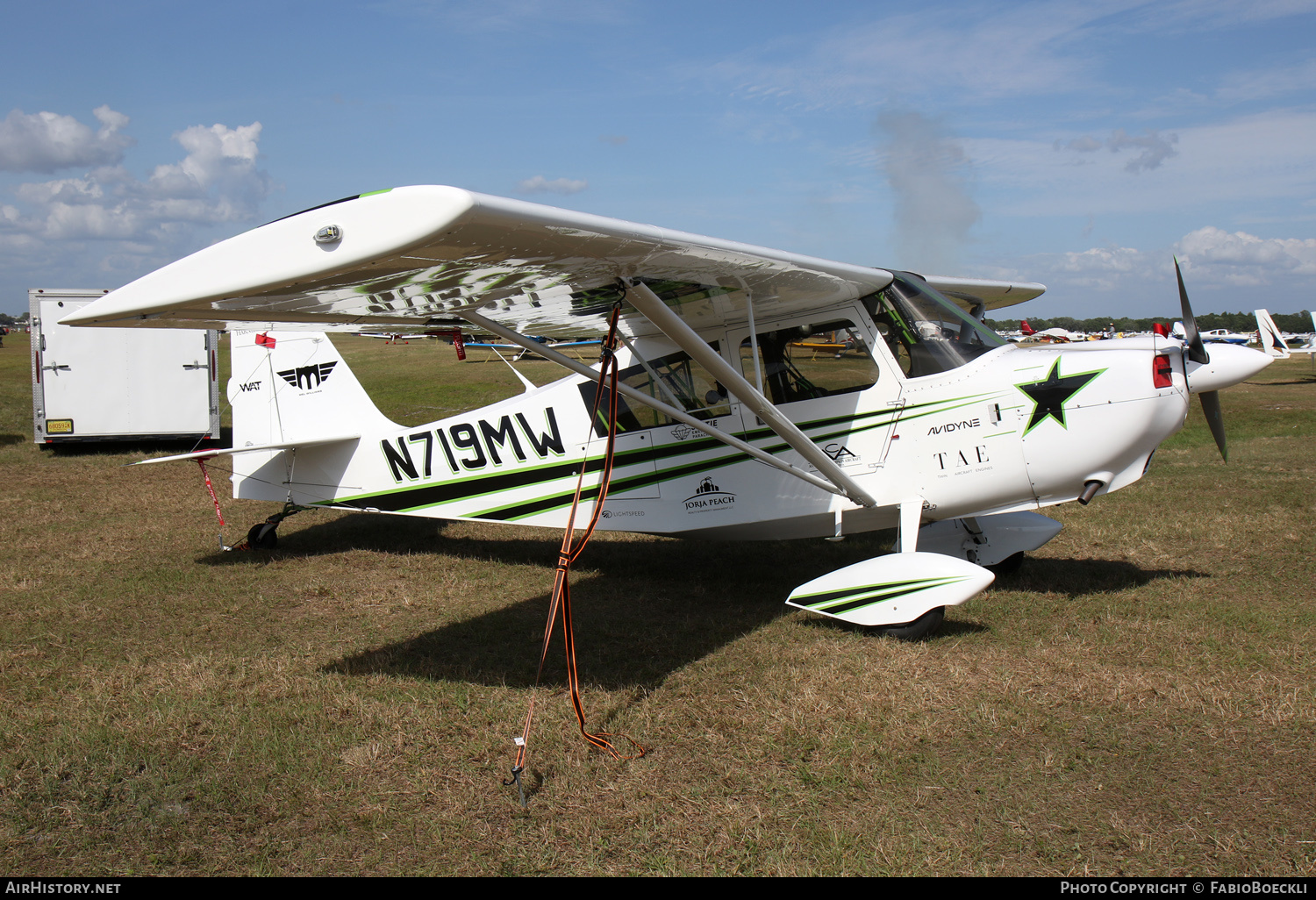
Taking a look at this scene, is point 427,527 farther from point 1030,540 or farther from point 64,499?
point 1030,540

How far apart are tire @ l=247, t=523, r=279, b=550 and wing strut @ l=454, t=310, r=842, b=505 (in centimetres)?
422

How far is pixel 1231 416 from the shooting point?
60.2 feet

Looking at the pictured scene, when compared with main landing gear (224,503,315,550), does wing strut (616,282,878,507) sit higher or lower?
higher

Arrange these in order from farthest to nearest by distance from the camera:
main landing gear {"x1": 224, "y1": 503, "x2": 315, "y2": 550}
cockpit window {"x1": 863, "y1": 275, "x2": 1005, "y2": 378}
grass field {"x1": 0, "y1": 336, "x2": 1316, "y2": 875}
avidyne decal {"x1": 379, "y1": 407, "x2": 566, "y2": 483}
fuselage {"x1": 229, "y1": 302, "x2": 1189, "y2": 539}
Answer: main landing gear {"x1": 224, "y1": 503, "x2": 315, "y2": 550} → avidyne decal {"x1": 379, "y1": 407, "x2": 566, "y2": 483} → cockpit window {"x1": 863, "y1": 275, "x2": 1005, "y2": 378} → fuselage {"x1": 229, "y1": 302, "x2": 1189, "y2": 539} → grass field {"x1": 0, "y1": 336, "x2": 1316, "y2": 875}

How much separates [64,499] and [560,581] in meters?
9.40

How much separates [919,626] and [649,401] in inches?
91.4

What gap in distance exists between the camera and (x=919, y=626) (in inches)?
218

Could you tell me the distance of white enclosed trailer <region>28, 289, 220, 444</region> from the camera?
14.6 meters

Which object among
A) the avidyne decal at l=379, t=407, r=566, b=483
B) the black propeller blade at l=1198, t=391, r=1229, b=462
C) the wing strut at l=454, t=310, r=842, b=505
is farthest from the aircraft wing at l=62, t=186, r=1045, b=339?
the black propeller blade at l=1198, t=391, r=1229, b=462

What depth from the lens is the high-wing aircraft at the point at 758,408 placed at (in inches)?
181

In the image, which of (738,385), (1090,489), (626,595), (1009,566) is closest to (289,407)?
(626,595)

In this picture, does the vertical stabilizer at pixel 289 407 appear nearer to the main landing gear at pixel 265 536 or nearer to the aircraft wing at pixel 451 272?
the main landing gear at pixel 265 536

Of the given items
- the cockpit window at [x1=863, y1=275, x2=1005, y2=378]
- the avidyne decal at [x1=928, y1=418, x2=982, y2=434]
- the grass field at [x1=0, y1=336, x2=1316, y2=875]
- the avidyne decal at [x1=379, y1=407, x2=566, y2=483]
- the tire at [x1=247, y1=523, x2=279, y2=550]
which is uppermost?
the cockpit window at [x1=863, y1=275, x2=1005, y2=378]

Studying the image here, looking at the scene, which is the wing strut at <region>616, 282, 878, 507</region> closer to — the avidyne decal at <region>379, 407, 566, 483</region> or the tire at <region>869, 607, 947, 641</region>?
the tire at <region>869, 607, 947, 641</region>
